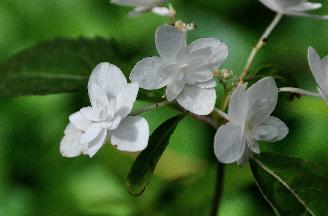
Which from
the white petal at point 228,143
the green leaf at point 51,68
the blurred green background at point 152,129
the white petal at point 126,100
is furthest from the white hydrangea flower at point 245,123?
the blurred green background at point 152,129

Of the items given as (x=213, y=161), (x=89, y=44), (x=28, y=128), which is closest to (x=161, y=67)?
(x=89, y=44)

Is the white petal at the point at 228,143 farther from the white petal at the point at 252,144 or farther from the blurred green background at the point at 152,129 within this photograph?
the blurred green background at the point at 152,129

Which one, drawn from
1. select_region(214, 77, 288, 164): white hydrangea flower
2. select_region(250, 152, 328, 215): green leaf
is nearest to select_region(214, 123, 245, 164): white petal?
select_region(214, 77, 288, 164): white hydrangea flower

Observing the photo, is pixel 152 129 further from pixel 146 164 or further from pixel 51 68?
pixel 146 164

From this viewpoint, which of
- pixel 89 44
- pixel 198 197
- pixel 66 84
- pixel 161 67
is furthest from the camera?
pixel 198 197

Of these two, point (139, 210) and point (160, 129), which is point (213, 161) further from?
point (160, 129)

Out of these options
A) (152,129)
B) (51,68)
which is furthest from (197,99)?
(152,129)
